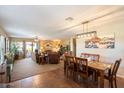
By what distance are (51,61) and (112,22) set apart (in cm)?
508

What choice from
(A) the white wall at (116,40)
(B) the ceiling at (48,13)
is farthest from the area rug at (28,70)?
(A) the white wall at (116,40)

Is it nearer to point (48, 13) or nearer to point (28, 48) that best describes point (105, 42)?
point (48, 13)

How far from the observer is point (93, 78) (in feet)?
14.5

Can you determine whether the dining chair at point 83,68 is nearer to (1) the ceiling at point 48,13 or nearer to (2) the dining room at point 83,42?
(2) the dining room at point 83,42

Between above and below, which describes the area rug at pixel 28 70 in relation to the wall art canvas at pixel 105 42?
below

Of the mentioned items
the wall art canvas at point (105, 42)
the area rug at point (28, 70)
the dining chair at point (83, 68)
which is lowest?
the area rug at point (28, 70)

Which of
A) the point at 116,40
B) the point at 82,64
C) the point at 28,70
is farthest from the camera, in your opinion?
the point at 28,70

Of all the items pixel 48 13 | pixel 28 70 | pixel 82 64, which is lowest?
pixel 28 70

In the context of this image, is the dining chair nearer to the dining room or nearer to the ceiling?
the dining room

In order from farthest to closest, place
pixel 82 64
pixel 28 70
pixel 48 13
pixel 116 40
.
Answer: pixel 28 70, pixel 116 40, pixel 82 64, pixel 48 13

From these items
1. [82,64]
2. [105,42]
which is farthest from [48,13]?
[105,42]

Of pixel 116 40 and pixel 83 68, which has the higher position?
pixel 116 40

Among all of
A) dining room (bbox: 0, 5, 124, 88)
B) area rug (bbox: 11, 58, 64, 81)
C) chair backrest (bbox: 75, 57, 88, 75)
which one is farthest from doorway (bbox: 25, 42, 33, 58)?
chair backrest (bbox: 75, 57, 88, 75)

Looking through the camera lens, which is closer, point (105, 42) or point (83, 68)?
point (83, 68)
